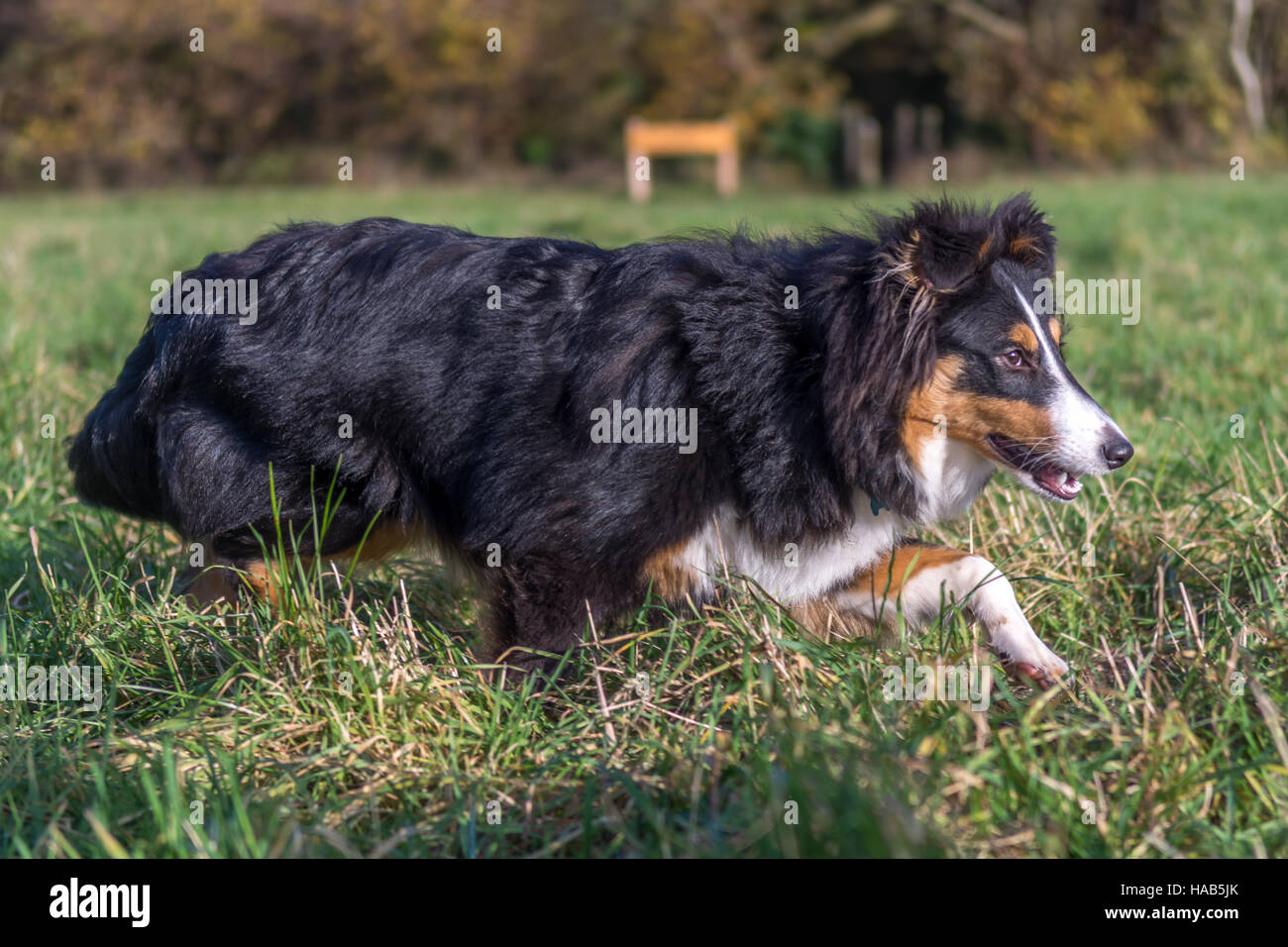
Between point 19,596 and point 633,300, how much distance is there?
2.28 metres

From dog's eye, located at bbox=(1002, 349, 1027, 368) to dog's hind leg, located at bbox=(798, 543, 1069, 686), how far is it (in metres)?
0.59

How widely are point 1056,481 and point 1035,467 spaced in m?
0.08

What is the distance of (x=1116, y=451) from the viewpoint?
10.6 ft

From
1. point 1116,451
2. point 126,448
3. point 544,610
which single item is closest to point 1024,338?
point 1116,451

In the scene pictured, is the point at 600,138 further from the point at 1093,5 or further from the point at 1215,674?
the point at 1215,674

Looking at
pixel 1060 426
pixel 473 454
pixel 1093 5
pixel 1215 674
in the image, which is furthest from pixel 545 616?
pixel 1093 5

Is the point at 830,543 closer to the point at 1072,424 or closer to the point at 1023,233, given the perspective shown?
the point at 1072,424

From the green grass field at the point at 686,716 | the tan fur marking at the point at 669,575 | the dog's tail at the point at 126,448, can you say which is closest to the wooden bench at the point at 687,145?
the green grass field at the point at 686,716

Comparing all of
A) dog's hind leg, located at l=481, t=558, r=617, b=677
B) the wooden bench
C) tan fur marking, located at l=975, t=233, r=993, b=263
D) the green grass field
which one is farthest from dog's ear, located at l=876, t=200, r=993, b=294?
the wooden bench

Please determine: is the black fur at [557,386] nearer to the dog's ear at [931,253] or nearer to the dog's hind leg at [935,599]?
the dog's ear at [931,253]

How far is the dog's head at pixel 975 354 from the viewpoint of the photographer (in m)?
3.18

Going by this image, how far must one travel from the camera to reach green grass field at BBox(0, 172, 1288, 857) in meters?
2.44

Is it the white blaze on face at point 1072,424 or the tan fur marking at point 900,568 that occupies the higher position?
the white blaze on face at point 1072,424
